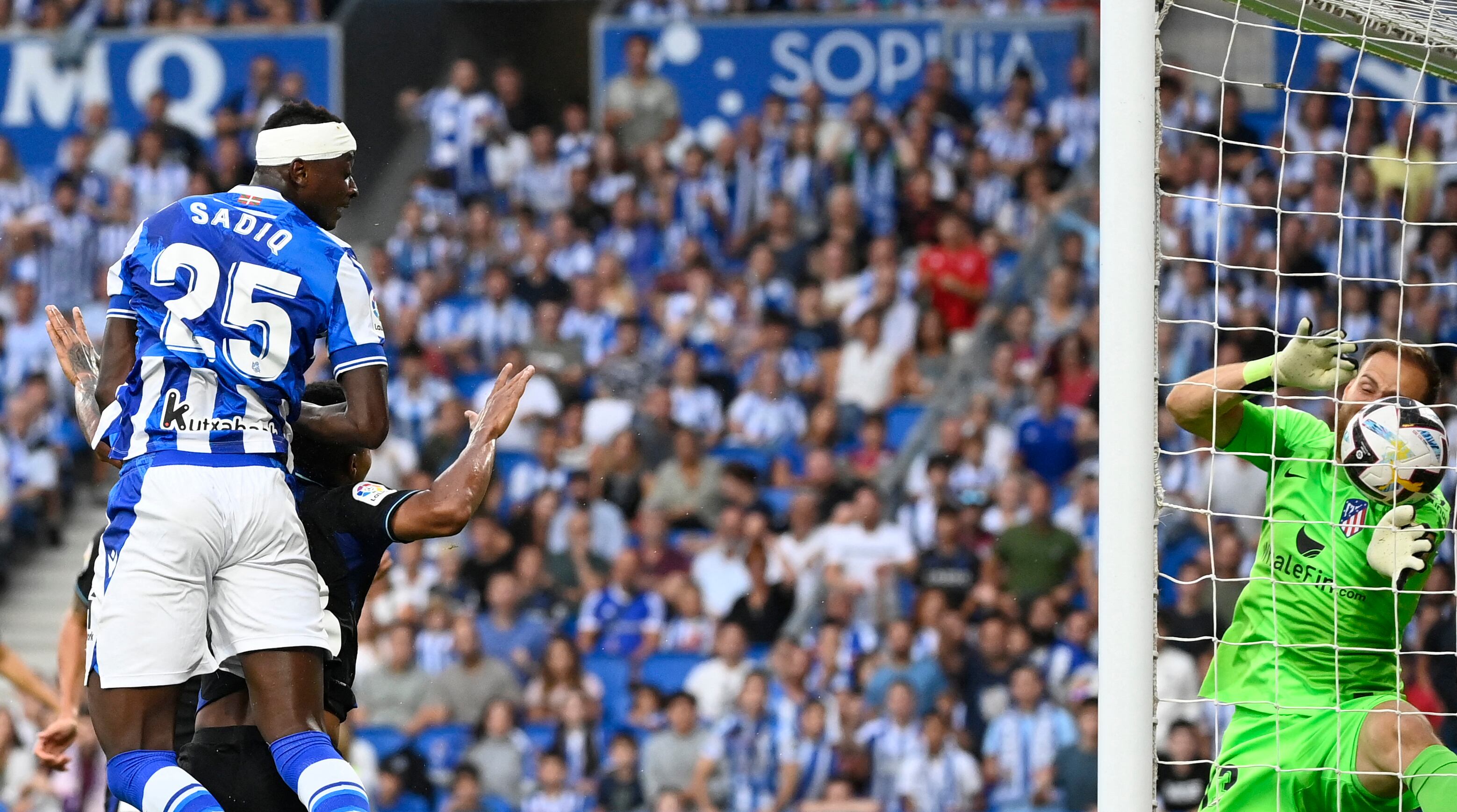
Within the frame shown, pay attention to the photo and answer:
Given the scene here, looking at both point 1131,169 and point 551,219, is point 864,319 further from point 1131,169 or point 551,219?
point 1131,169

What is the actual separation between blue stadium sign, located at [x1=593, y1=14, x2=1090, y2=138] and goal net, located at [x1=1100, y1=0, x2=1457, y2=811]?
1264 mm

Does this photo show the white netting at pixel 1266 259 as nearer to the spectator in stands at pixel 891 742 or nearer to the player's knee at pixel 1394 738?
the spectator in stands at pixel 891 742

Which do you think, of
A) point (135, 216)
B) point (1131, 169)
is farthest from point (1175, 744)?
point (135, 216)

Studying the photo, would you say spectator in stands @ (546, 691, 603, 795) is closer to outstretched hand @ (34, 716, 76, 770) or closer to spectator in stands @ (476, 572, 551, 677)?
spectator in stands @ (476, 572, 551, 677)

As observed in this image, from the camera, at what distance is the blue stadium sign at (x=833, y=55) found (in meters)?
14.2

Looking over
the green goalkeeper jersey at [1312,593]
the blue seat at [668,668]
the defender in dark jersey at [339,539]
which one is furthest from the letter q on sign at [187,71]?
the green goalkeeper jersey at [1312,593]

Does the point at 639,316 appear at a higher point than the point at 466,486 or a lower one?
higher

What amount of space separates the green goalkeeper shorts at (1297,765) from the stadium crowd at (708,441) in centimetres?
499

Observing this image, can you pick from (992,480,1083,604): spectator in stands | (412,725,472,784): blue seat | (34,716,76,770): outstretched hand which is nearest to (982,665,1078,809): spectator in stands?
(992,480,1083,604): spectator in stands

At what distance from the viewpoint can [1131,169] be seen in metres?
4.29

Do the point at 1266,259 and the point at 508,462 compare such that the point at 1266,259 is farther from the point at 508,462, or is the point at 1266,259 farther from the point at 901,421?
the point at 508,462

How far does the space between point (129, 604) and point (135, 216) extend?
10.5 meters

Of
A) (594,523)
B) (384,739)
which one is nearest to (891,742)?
(594,523)

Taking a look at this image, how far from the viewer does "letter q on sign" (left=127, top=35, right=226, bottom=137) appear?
578 inches
